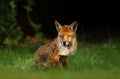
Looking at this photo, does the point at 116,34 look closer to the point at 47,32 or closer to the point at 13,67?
the point at 47,32

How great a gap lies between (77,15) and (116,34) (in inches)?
102

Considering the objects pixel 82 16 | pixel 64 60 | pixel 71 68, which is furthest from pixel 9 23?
pixel 82 16

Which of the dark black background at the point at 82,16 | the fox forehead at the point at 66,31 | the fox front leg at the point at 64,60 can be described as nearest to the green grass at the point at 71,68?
the fox front leg at the point at 64,60

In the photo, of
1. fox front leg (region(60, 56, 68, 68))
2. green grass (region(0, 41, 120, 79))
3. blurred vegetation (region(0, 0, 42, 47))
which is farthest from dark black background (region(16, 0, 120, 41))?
fox front leg (region(60, 56, 68, 68))

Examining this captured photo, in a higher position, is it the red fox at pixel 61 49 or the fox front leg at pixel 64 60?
the red fox at pixel 61 49

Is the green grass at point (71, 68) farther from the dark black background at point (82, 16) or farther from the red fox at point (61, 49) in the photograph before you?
the dark black background at point (82, 16)

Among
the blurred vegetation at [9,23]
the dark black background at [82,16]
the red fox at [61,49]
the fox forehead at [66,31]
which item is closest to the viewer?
the red fox at [61,49]

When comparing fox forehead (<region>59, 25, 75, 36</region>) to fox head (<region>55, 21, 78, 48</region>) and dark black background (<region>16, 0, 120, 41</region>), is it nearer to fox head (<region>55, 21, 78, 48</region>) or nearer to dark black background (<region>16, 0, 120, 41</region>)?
fox head (<region>55, 21, 78, 48</region>)

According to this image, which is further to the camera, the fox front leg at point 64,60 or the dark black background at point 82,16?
the dark black background at point 82,16

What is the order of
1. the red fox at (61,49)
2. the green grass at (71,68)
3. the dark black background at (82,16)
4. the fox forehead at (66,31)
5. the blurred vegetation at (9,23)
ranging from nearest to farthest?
the green grass at (71,68), the red fox at (61,49), the fox forehead at (66,31), the blurred vegetation at (9,23), the dark black background at (82,16)

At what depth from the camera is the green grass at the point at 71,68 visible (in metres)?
10.0

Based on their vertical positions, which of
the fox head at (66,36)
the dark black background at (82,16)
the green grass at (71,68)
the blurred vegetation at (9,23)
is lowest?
the green grass at (71,68)

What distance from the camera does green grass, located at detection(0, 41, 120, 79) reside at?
1003 centimetres

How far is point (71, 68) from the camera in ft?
40.4
